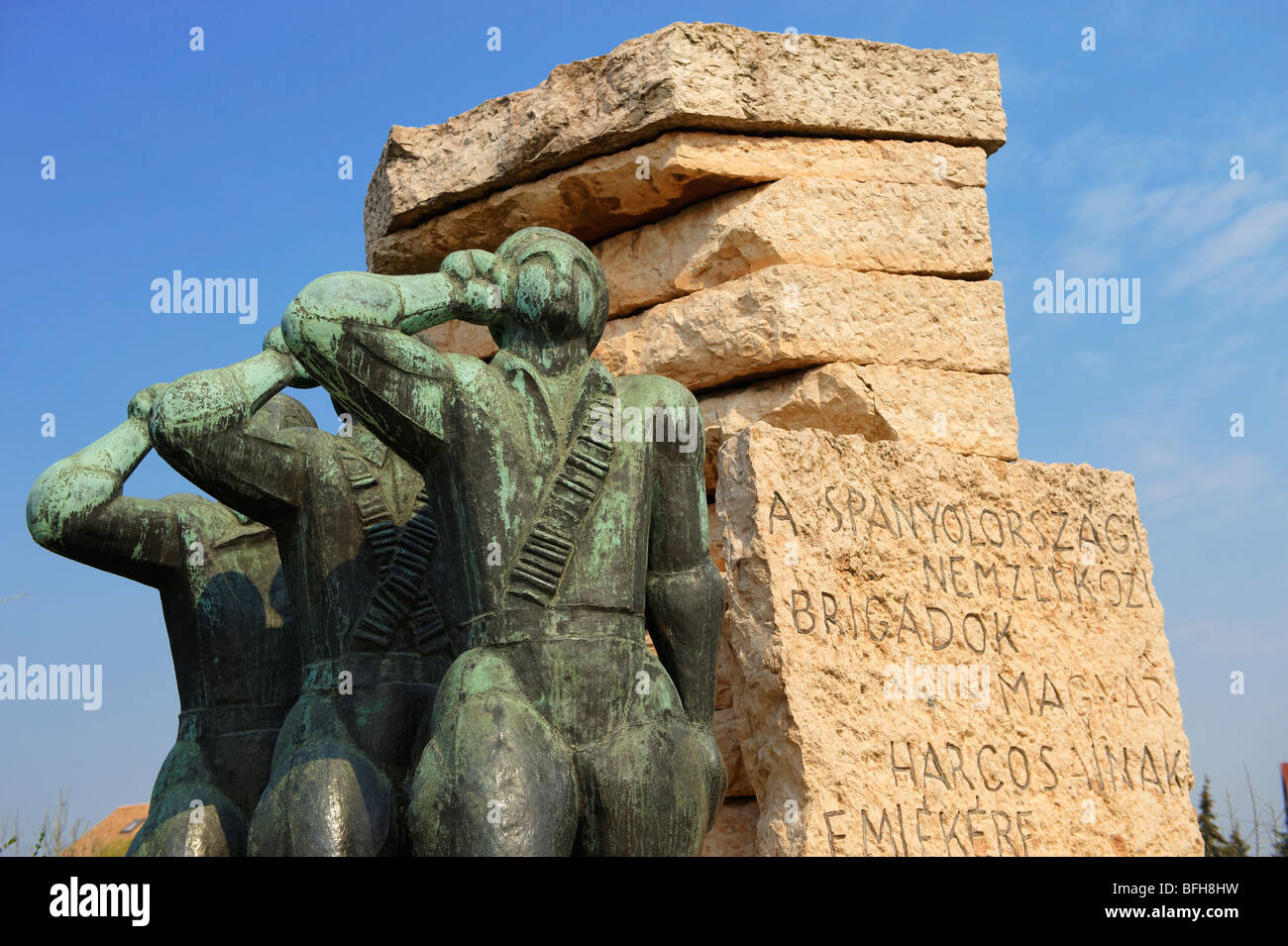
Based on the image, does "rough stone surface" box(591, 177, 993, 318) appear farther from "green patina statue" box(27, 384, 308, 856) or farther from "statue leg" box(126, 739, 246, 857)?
"statue leg" box(126, 739, 246, 857)

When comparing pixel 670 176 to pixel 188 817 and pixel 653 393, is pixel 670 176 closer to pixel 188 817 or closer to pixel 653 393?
pixel 653 393

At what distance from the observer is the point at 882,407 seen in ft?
18.7

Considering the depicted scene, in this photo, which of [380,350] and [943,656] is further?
[943,656]

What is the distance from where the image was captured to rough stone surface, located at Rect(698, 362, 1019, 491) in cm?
570

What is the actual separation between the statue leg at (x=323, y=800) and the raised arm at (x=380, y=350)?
2.94 feet

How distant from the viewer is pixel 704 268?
6031mm

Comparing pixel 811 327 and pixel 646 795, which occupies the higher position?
pixel 811 327

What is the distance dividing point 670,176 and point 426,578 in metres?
2.39

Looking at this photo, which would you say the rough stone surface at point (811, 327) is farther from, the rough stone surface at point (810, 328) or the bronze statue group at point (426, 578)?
the bronze statue group at point (426, 578)

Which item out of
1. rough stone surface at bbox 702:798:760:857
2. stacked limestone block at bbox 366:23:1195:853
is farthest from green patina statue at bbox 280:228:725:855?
stacked limestone block at bbox 366:23:1195:853

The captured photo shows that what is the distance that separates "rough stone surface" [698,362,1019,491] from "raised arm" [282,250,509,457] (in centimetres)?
209

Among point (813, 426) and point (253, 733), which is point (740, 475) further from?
point (253, 733)

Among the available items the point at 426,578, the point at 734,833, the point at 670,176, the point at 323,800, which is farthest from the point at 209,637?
the point at 670,176
